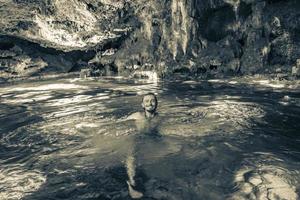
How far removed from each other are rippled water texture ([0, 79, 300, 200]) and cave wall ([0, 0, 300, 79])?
1642mm

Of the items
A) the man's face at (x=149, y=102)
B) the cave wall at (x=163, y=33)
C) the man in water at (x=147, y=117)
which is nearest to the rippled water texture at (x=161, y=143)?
the man in water at (x=147, y=117)

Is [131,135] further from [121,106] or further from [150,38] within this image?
[150,38]

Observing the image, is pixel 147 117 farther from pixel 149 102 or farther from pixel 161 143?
pixel 161 143

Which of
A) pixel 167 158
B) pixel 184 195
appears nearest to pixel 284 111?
pixel 167 158

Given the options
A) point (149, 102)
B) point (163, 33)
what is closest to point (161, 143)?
point (149, 102)

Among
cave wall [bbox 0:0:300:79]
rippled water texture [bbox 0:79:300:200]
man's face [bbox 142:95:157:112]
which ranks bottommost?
rippled water texture [bbox 0:79:300:200]

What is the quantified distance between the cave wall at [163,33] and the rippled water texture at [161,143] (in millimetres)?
1642

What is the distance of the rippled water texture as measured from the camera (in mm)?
4973

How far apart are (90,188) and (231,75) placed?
26.1 ft

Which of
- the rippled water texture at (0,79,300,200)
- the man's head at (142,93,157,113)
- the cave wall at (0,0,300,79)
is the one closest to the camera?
the rippled water texture at (0,79,300,200)

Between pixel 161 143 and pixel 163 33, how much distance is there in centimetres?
706

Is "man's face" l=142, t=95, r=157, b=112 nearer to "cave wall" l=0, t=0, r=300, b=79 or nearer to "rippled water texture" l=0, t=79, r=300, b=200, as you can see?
"rippled water texture" l=0, t=79, r=300, b=200

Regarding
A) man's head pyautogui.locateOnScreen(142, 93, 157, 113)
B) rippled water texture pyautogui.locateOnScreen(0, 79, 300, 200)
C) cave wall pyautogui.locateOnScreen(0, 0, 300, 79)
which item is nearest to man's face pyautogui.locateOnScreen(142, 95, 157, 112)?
man's head pyautogui.locateOnScreen(142, 93, 157, 113)

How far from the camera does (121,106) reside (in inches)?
369
